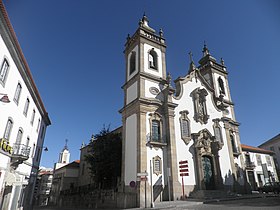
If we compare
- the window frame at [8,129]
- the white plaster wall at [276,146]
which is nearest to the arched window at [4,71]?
the window frame at [8,129]

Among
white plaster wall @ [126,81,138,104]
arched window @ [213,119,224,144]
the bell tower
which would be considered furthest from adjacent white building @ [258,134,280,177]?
white plaster wall @ [126,81,138,104]

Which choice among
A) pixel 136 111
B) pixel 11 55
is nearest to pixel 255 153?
pixel 136 111

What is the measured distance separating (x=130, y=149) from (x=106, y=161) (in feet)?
16.5

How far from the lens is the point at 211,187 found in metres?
20.6

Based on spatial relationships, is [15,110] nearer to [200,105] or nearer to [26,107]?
[26,107]

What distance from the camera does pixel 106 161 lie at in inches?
890

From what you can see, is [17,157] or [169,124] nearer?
[17,157]

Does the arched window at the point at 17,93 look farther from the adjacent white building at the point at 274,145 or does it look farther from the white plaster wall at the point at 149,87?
the adjacent white building at the point at 274,145

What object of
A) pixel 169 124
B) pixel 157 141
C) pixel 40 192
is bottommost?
pixel 40 192

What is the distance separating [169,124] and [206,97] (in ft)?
28.5

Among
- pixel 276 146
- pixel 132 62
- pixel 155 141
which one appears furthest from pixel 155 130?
pixel 276 146

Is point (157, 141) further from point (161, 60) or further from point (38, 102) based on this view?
point (38, 102)

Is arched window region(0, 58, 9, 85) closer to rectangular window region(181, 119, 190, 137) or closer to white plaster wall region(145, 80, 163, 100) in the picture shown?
white plaster wall region(145, 80, 163, 100)

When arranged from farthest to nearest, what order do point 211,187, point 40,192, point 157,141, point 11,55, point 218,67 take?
1. point 40,192
2. point 218,67
3. point 211,187
4. point 157,141
5. point 11,55
